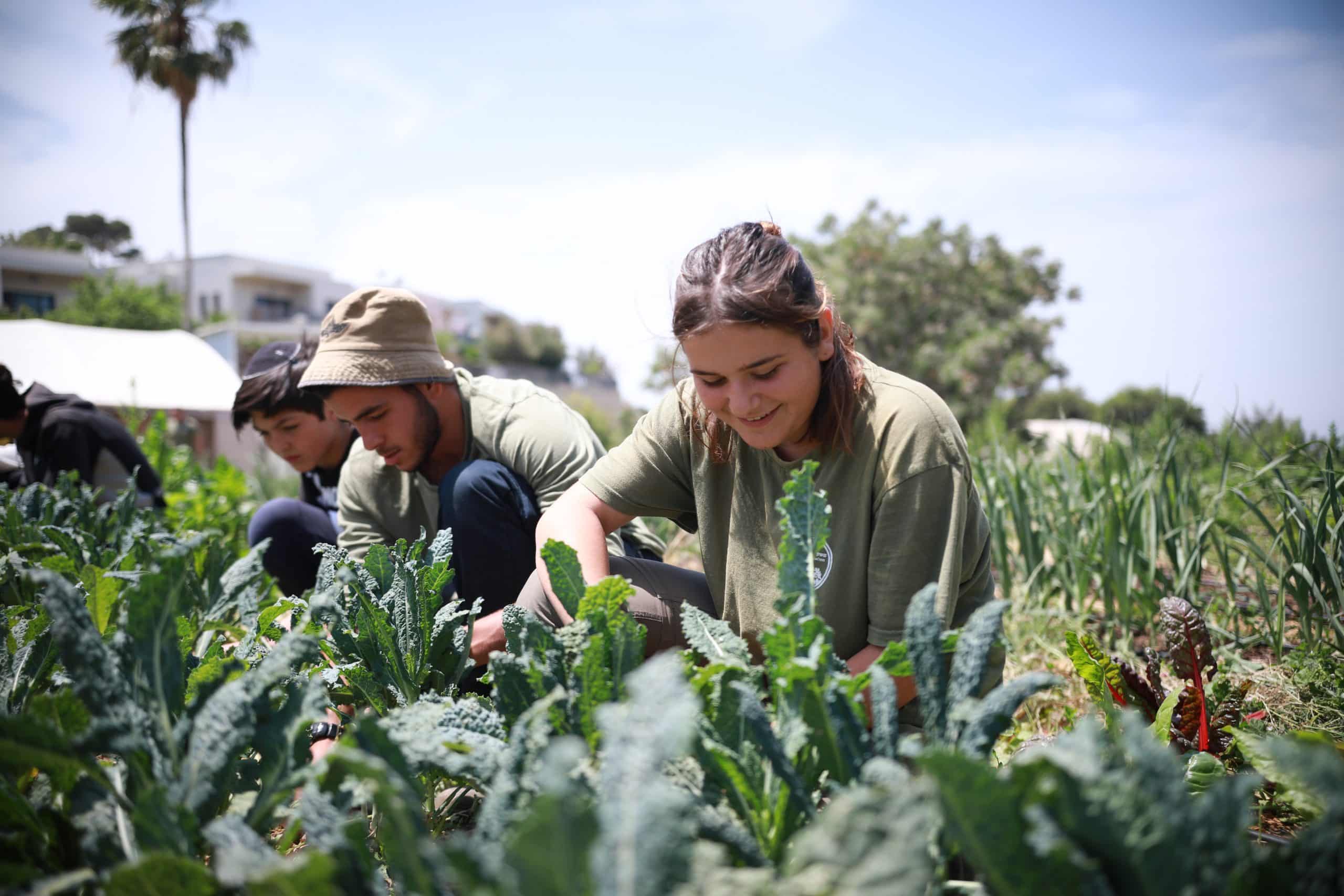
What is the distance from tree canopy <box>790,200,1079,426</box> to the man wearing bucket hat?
1475cm

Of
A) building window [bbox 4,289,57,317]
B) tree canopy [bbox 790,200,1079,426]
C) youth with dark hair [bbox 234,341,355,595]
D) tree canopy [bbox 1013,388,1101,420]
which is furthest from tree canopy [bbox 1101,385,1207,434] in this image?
building window [bbox 4,289,57,317]

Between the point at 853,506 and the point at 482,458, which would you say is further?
the point at 482,458

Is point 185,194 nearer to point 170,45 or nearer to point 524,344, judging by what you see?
point 170,45

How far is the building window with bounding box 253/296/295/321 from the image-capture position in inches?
1727

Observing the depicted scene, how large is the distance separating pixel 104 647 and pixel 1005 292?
18.8 metres

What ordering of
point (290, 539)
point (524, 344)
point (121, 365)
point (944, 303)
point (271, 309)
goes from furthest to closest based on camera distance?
point (271, 309) → point (524, 344) → point (944, 303) → point (121, 365) → point (290, 539)

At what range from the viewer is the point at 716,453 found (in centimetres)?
179

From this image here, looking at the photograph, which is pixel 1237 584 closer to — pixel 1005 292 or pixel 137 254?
pixel 1005 292

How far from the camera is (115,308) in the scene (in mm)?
28375

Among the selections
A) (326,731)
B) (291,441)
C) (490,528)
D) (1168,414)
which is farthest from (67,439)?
(1168,414)

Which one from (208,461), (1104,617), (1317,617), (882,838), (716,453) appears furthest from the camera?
(208,461)

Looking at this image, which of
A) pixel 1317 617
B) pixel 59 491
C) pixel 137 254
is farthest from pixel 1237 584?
pixel 137 254

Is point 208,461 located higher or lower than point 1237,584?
higher

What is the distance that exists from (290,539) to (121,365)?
19.4 ft
